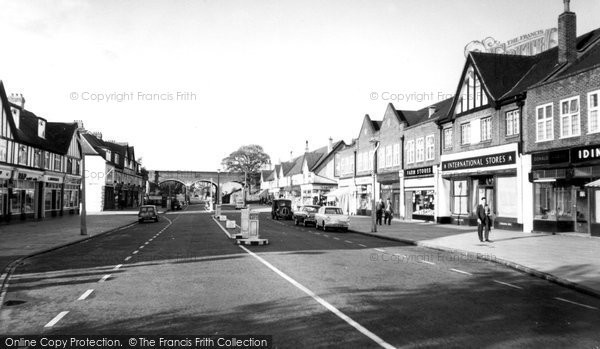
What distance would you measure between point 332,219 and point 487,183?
9.75m

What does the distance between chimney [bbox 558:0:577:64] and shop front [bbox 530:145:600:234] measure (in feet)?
18.6

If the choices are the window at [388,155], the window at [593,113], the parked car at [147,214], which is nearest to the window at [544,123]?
the window at [593,113]

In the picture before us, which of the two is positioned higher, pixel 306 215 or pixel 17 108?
pixel 17 108

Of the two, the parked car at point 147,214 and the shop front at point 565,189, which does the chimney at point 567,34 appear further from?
the parked car at point 147,214

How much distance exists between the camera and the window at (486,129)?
96.7 ft

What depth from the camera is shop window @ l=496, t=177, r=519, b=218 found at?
27.0m

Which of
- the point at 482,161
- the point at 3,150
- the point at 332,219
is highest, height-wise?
the point at 3,150

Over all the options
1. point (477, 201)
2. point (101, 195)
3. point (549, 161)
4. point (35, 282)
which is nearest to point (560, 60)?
point (549, 161)

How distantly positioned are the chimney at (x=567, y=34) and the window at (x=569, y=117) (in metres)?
3.58

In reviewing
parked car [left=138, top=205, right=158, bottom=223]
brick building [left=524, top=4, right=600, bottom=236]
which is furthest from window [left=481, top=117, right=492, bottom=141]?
parked car [left=138, top=205, right=158, bottom=223]

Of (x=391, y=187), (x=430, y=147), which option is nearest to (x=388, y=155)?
(x=391, y=187)

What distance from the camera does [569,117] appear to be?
23141mm

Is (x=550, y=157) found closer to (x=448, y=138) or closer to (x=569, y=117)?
(x=569, y=117)

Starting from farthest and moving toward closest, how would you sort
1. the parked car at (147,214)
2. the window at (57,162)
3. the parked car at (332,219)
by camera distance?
the window at (57,162)
the parked car at (147,214)
the parked car at (332,219)
